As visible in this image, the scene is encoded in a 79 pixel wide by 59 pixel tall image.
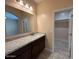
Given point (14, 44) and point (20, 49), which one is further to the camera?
point (14, 44)

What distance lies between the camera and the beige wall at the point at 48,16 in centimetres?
404

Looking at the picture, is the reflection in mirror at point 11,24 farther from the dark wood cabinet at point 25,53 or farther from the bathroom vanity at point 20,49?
the dark wood cabinet at point 25,53

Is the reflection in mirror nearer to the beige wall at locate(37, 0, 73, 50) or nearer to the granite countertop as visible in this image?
the granite countertop

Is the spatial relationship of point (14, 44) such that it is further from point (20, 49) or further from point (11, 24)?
point (11, 24)

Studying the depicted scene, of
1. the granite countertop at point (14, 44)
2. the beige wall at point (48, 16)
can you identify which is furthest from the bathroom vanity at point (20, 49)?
the beige wall at point (48, 16)

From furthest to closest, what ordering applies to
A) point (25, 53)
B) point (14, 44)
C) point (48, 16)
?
point (48, 16) → point (25, 53) → point (14, 44)

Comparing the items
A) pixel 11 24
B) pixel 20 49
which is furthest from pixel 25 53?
pixel 11 24

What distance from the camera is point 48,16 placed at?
14.3 feet

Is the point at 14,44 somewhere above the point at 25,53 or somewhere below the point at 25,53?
above

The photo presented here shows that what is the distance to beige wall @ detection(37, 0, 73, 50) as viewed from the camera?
4.04 meters

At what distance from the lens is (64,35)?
5207 millimetres

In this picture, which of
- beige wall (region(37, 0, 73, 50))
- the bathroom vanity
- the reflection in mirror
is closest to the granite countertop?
the bathroom vanity
